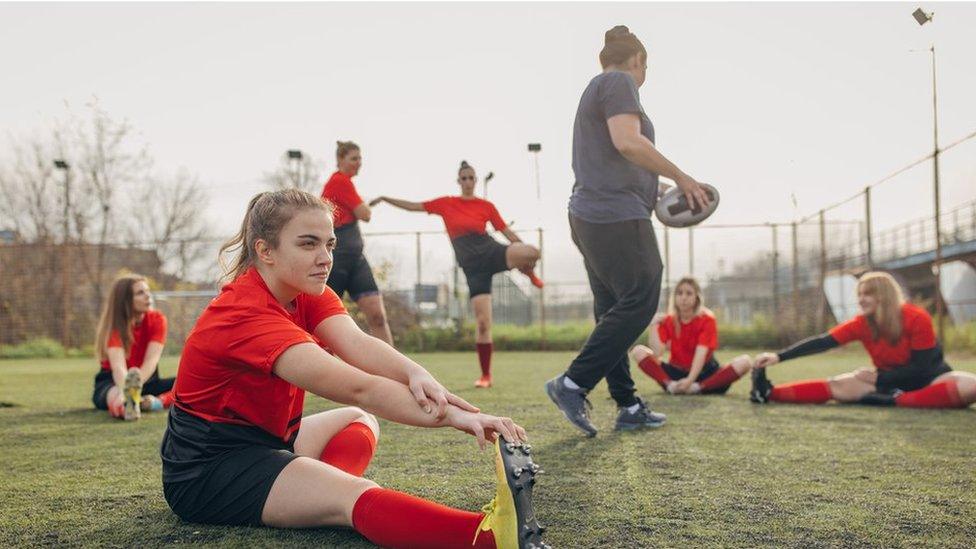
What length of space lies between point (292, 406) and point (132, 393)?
3012mm

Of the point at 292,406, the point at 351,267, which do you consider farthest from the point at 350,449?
the point at 351,267

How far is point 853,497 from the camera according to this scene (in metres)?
2.59

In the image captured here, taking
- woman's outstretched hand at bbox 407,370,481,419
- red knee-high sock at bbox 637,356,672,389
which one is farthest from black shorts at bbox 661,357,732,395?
woman's outstretched hand at bbox 407,370,481,419

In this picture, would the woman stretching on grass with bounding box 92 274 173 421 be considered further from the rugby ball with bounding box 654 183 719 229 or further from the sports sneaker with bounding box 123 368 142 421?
the rugby ball with bounding box 654 183 719 229

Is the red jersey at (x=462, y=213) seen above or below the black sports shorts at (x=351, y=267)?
above

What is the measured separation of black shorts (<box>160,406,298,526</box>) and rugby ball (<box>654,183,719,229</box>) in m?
2.41

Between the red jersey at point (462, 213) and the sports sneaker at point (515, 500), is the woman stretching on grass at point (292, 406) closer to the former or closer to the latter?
the sports sneaker at point (515, 500)

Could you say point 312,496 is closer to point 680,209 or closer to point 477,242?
point 680,209

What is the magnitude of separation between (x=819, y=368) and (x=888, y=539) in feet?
27.6

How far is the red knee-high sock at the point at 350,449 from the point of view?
2.51 m

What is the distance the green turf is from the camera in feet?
7.02

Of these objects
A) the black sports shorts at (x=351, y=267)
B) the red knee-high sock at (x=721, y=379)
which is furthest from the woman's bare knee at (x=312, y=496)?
the red knee-high sock at (x=721, y=379)

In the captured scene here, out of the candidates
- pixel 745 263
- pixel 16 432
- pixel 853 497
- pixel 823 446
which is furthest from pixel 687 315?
pixel 745 263

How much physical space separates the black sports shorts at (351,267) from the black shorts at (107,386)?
1.44 m
